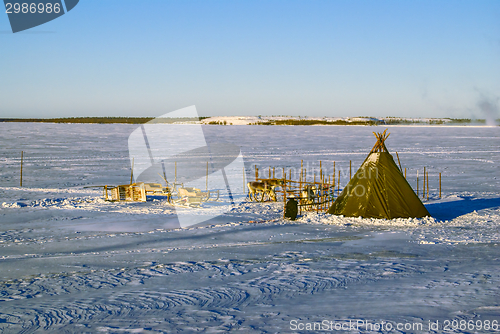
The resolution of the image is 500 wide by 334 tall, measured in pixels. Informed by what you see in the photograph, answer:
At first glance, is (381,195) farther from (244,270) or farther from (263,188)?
(244,270)

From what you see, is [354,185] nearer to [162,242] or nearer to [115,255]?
[162,242]

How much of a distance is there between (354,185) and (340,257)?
5352 mm

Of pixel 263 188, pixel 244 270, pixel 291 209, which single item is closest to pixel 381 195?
pixel 291 209

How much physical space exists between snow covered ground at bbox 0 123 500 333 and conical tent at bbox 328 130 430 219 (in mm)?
442

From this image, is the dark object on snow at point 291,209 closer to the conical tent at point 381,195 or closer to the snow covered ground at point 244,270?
the snow covered ground at point 244,270

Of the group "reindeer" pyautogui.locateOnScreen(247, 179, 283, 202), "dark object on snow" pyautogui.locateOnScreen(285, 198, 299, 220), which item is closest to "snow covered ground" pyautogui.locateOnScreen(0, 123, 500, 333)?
"dark object on snow" pyautogui.locateOnScreen(285, 198, 299, 220)

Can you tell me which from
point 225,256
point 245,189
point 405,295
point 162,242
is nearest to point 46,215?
point 162,242

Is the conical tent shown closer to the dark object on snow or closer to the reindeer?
the dark object on snow

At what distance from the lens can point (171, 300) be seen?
809 centimetres

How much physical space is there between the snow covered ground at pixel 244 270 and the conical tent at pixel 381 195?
0.44 m

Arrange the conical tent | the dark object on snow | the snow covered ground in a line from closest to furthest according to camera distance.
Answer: the snow covered ground
the conical tent
the dark object on snow

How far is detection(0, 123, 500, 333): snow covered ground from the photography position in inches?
284

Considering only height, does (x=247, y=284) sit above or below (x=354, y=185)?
below

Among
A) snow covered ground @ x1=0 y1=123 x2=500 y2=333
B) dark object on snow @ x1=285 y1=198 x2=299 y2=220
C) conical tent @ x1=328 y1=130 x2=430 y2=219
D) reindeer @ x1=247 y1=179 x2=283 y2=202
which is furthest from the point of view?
reindeer @ x1=247 y1=179 x2=283 y2=202
